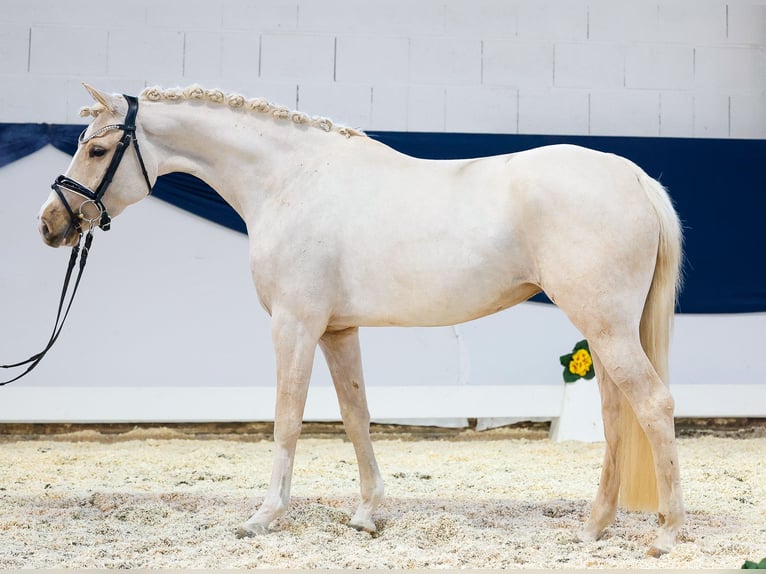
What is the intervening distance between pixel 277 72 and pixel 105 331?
2167mm

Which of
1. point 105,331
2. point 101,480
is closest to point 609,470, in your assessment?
point 101,480

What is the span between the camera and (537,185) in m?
2.84

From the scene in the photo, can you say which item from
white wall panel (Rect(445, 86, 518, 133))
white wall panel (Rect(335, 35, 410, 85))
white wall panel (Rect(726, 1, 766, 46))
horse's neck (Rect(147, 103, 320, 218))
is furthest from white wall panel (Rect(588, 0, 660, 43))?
horse's neck (Rect(147, 103, 320, 218))

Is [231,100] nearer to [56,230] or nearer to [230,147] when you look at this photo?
[230,147]

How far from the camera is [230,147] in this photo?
3.21 metres

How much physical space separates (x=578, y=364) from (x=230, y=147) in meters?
3.27

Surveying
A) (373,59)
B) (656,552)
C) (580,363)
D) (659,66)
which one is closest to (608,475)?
(656,552)

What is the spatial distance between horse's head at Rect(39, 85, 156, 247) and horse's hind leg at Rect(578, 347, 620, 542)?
1.80m

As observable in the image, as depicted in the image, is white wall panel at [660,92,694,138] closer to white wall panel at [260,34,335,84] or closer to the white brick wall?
the white brick wall

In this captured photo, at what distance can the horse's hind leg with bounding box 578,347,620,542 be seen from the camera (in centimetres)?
299

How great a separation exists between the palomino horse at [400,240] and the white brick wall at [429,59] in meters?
2.96

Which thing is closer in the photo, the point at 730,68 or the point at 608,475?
the point at 608,475

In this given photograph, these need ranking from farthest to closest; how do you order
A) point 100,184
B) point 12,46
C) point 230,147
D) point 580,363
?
point 12,46
point 580,363
point 230,147
point 100,184

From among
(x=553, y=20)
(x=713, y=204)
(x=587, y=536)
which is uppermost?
(x=553, y=20)
